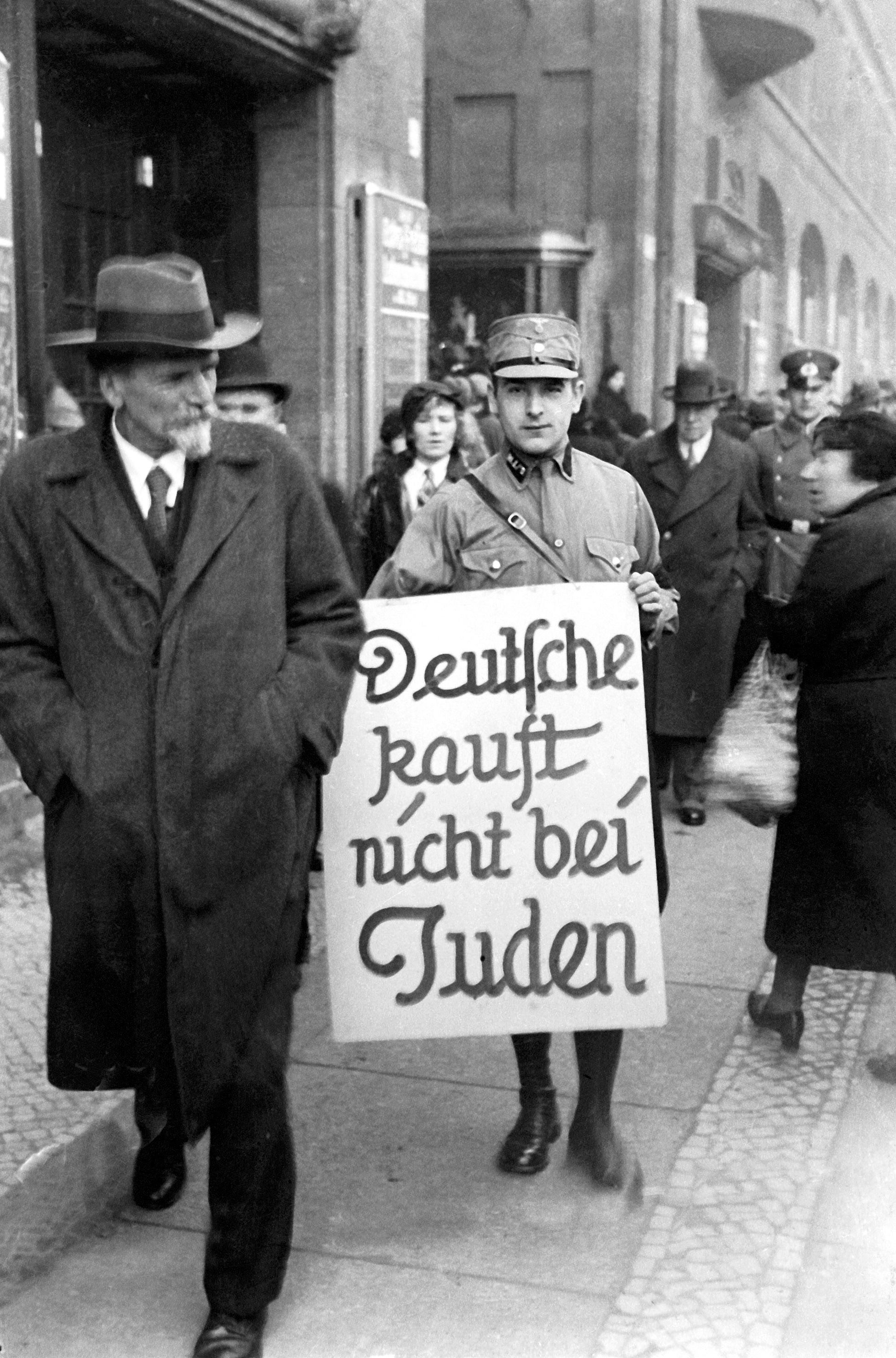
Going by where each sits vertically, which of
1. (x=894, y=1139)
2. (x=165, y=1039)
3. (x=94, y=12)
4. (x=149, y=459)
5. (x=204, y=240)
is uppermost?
(x=94, y=12)

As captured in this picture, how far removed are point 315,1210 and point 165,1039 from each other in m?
0.83

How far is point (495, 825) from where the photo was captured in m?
3.79

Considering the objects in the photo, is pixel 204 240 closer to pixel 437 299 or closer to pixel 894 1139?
pixel 894 1139

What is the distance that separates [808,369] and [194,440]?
222 inches

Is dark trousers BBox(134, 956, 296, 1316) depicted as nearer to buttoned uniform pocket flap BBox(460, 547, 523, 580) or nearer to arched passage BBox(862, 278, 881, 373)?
buttoned uniform pocket flap BBox(460, 547, 523, 580)

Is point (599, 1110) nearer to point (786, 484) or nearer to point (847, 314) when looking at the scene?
point (786, 484)

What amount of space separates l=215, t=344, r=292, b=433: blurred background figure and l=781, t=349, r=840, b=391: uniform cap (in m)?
3.34

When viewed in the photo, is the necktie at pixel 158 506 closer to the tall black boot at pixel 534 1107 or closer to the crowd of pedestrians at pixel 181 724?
the crowd of pedestrians at pixel 181 724

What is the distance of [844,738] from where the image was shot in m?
4.54

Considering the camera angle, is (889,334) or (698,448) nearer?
(698,448)

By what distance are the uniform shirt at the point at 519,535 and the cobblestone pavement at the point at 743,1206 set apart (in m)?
1.23

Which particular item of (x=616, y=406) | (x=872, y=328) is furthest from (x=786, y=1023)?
(x=872, y=328)

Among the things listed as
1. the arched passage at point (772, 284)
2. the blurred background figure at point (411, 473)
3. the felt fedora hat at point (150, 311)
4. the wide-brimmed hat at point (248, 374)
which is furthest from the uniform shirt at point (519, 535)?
the arched passage at point (772, 284)

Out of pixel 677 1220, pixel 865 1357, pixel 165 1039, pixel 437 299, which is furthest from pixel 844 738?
pixel 437 299
